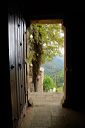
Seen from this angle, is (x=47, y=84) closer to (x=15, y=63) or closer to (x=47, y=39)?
(x=47, y=39)

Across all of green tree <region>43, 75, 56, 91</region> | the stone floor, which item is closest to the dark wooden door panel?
the stone floor

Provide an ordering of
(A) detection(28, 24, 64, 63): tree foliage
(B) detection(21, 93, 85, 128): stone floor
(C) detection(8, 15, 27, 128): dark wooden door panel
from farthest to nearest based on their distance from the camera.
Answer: (A) detection(28, 24, 64, 63): tree foliage
(B) detection(21, 93, 85, 128): stone floor
(C) detection(8, 15, 27, 128): dark wooden door panel

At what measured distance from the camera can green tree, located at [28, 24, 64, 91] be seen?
945 cm

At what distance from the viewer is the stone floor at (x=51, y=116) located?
427cm

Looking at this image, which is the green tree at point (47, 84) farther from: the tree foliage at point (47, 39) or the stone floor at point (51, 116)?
the stone floor at point (51, 116)

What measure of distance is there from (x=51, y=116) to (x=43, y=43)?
18.0 feet

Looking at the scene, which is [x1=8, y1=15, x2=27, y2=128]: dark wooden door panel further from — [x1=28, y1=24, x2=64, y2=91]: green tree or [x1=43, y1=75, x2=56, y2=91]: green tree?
[x1=43, y1=75, x2=56, y2=91]: green tree

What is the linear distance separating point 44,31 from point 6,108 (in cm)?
698

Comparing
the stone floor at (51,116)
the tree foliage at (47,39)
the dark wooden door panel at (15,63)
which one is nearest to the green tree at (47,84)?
the tree foliage at (47,39)

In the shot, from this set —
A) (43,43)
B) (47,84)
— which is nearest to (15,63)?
(43,43)

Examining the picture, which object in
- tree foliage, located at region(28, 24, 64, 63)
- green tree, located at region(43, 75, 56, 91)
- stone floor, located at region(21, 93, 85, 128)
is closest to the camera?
stone floor, located at region(21, 93, 85, 128)

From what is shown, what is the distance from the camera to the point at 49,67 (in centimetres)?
1459

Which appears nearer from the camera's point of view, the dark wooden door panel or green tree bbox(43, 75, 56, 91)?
the dark wooden door panel

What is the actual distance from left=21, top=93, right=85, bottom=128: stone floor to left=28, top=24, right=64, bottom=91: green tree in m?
4.00
